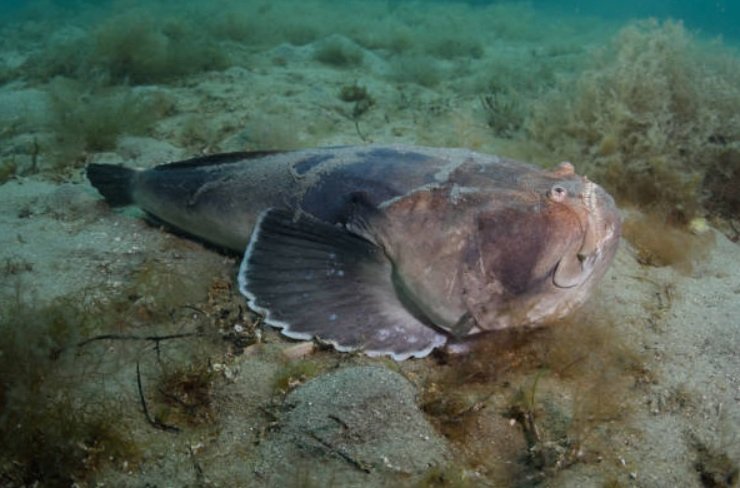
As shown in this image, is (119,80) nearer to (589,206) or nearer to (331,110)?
(331,110)

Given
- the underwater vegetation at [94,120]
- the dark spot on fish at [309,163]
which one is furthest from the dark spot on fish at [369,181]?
the underwater vegetation at [94,120]

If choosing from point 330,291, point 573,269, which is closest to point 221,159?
point 330,291

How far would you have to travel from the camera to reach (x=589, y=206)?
9.93ft

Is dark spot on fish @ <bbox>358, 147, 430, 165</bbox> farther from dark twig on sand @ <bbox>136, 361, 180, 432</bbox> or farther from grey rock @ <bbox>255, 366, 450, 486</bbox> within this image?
dark twig on sand @ <bbox>136, 361, 180, 432</bbox>

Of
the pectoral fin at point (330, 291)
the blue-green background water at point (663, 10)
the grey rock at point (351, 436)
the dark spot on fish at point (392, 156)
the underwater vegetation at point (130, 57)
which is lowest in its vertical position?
the blue-green background water at point (663, 10)

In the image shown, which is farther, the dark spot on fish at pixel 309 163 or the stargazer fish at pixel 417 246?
the dark spot on fish at pixel 309 163

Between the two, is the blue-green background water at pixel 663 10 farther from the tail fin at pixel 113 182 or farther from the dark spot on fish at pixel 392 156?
the dark spot on fish at pixel 392 156

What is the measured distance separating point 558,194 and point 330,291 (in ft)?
4.82

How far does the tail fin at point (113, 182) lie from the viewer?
484cm

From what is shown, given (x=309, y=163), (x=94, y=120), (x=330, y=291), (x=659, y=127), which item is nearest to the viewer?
(x=330, y=291)

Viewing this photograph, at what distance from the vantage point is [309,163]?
13.0 ft

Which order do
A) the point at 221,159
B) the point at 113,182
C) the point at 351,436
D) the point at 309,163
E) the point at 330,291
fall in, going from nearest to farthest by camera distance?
the point at 351,436 → the point at 330,291 → the point at 309,163 → the point at 221,159 → the point at 113,182

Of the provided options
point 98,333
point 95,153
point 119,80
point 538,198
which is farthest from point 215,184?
point 119,80

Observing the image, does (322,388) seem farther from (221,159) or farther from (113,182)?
→ (113,182)
